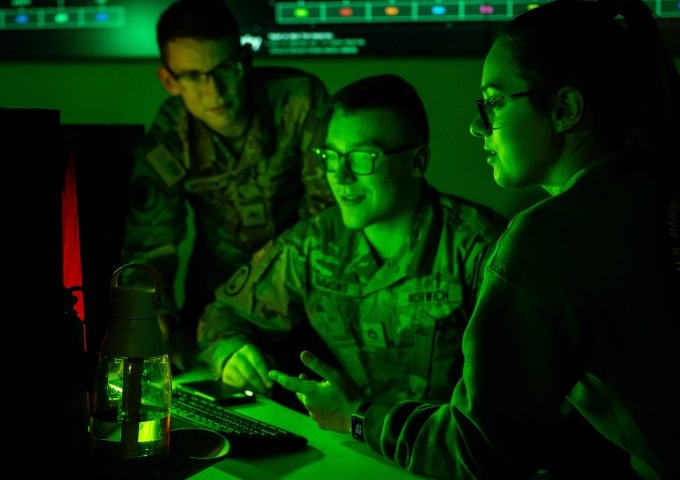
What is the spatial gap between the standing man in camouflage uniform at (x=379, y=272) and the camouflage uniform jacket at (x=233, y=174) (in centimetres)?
37

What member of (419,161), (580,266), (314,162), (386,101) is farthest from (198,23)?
(580,266)

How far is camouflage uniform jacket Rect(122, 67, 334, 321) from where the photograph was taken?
2352mm

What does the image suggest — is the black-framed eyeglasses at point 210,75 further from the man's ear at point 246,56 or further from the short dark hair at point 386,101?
the short dark hair at point 386,101

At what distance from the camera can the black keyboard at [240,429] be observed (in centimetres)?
131

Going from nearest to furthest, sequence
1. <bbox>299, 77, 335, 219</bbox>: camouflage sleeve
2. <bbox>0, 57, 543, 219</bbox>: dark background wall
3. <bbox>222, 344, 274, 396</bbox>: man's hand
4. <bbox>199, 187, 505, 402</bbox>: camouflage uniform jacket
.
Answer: <bbox>222, 344, 274, 396</bbox>: man's hand → <bbox>199, 187, 505, 402</bbox>: camouflage uniform jacket → <bbox>299, 77, 335, 219</bbox>: camouflage sleeve → <bbox>0, 57, 543, 219</bbox>: dark background wall

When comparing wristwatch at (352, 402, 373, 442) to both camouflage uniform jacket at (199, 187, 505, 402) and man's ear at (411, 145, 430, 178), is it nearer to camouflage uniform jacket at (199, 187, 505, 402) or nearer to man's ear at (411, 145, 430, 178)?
camouflage uniform jacket at (199, 187, 505, 402)

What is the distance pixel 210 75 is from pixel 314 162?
369 millimetres

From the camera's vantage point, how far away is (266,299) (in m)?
2.03

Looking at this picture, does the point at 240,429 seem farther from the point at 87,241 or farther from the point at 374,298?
the point at 374,298

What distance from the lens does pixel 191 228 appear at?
3174 millimetres

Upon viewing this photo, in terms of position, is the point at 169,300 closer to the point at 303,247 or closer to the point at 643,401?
the point at 303,247

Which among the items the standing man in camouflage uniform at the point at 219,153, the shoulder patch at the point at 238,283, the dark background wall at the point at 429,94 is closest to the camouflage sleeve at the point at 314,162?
the standing man in camouflage uniform at the point at 219,153

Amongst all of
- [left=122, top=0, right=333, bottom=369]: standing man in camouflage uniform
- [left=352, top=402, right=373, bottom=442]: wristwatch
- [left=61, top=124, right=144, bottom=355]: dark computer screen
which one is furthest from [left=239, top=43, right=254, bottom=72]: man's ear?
[left=352, top=402, right=373, bottom=442]: wristwatch

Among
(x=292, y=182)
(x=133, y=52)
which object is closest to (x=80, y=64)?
(x=133, y=52)
